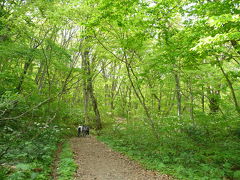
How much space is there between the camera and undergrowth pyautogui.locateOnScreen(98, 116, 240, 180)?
21.7 feet

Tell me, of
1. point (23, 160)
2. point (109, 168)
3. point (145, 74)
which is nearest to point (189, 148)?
point (109, 168)

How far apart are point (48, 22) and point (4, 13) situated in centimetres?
231

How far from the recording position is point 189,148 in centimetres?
860

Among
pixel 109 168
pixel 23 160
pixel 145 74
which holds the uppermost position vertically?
pixel 145 74

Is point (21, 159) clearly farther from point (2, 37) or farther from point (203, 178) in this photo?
point (2, 37)

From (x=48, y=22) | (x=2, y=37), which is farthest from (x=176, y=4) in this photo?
(x=2, y=37)

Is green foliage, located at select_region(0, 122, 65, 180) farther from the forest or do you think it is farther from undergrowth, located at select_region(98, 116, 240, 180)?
undergrowth, located at select_region(98, 116, 240, 180)

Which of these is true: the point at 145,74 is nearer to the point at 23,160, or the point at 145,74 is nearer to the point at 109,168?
the point at 109,168

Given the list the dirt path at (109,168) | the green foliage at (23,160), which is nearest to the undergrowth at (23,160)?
the green foliage at (23,160)

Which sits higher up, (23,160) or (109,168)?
(23,160)

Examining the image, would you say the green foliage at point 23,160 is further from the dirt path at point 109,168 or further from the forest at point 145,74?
the dirt path at point 109,168

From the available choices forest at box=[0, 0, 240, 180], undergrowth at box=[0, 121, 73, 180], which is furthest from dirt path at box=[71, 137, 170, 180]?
undergrowth at box=[0, 121, 73, 180]

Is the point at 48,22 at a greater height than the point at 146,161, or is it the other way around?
the point at 48,22

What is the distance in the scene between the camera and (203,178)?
5.86 m
